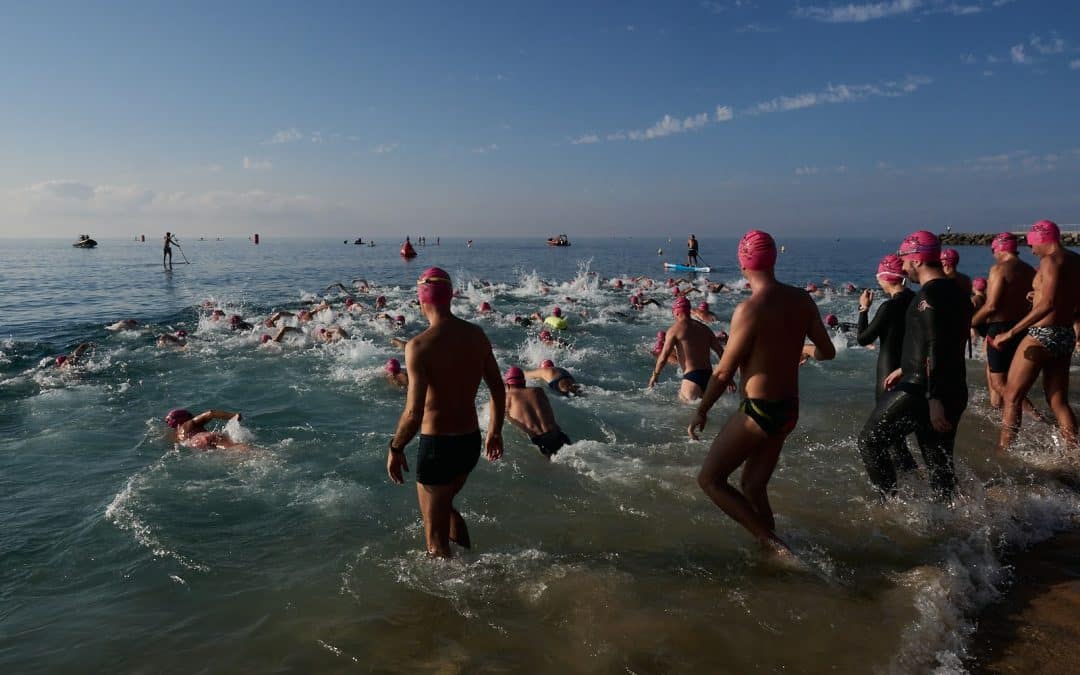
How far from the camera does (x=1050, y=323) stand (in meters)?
5.91

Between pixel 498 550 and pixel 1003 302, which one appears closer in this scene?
pixel 498 550

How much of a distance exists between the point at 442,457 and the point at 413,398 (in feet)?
1.62

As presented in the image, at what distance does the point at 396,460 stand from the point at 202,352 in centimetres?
1302

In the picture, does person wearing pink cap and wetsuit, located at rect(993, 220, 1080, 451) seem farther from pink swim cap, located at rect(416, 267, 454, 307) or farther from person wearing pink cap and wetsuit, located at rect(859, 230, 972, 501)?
pink swim cap, located at rect(416, 267, 454, 307)

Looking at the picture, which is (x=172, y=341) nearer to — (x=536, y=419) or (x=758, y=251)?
(x=536, y=419)

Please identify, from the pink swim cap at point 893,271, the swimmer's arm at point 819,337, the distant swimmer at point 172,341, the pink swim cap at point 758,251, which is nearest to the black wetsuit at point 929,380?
the pink swim cap at point 893,271

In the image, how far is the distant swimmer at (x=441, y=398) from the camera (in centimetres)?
403

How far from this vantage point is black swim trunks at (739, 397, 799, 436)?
408cm

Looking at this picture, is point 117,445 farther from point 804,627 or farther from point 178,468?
point 804,627

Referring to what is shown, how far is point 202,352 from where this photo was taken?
584 inches

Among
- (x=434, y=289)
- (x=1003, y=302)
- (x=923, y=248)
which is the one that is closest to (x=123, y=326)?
(x=434, y=289)

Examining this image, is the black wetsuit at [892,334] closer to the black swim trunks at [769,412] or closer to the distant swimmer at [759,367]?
the distant swimmer at [759,367]

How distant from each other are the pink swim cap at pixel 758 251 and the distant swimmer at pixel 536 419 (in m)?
3.87

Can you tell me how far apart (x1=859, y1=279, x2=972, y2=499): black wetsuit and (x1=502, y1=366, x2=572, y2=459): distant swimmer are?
140 inches
